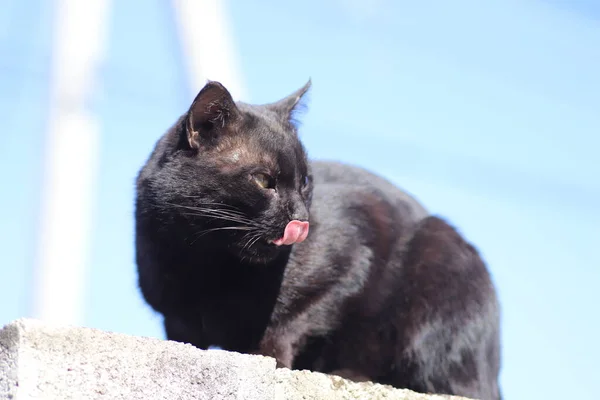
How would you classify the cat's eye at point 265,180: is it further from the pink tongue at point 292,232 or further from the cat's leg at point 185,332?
the cat's leg at point 185,332

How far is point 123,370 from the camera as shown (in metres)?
1.54

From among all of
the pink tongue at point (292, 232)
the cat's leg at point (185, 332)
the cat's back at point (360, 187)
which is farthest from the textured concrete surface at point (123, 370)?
the cat's back at point (360, 187)

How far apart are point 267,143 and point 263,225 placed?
325mm

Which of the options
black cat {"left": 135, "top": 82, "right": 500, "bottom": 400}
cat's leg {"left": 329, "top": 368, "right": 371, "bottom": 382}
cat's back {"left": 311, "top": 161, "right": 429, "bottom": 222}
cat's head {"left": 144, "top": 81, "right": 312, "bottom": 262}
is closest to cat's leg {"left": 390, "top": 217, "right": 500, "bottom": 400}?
black cat {"left": 135, "top": 82, "right": 500, "bottom": 400}

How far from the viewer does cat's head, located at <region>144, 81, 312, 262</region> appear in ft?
7.88

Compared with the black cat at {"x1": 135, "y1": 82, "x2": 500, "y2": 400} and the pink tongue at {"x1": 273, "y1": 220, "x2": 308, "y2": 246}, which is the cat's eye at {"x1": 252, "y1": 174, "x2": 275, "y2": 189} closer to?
the black cat at {"x1": 135, "y1": 82, "x2": 500, "y2": 400}

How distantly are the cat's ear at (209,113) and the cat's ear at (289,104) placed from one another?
30 cm

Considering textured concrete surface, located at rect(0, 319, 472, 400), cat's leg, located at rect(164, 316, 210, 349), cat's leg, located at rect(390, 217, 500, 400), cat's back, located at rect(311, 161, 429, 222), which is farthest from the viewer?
cat's back, located at rect(311, 161, 429, 222)

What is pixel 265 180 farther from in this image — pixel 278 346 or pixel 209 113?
pixel 278 346

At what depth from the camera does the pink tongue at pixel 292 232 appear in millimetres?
2389

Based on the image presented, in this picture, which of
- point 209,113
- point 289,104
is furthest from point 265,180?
point 289,104

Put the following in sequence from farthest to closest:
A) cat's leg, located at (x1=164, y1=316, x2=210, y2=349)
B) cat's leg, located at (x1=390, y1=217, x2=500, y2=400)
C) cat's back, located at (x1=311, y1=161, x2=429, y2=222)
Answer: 1. cat's back, located at (x1=311, y1=161, x2=429, y2=222)
2. cat's leg, located at (x1=390, y1=217, x2=500, y2=400)
3. cat's leg, located at (x1=164, y1=316, x2=210, y2=349)

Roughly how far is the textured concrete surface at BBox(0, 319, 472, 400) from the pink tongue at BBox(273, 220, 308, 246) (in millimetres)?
601

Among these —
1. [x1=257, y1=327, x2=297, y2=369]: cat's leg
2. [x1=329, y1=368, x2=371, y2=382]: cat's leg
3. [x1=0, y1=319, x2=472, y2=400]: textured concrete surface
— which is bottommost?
[x1=329, y1=368, x2=371, y2=382]: cat's leg
